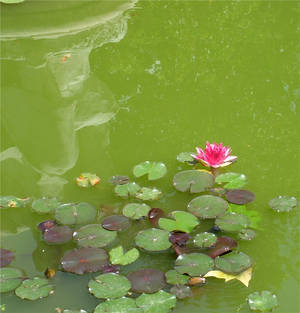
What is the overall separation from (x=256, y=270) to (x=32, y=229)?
0.82 m

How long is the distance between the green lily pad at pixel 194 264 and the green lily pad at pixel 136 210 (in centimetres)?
26

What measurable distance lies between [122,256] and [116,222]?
16cm

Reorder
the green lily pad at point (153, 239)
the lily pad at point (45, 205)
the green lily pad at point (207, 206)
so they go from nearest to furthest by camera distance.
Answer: the green lily pad at point (153, 239), the green lily pad at point (207, 206), the lily pad at point (45, 205)

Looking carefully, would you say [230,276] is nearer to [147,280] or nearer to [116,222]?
[147,280]

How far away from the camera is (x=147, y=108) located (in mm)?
2414

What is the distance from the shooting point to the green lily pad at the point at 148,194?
181cm

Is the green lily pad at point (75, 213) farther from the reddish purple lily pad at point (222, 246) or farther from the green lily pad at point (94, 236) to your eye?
the reddish purple lily pad at point (222, 246)

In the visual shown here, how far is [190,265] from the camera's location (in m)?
1.49

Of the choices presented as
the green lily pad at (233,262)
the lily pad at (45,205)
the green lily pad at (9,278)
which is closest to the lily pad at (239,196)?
the green lily pad at (233,262)

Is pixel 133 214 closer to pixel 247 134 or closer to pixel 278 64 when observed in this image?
pixel 247 134

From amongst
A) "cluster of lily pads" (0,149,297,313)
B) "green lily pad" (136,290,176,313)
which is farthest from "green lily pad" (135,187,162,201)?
"green lily pad" (136,290,176,313)

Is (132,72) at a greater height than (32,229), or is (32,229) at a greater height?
(132,72)

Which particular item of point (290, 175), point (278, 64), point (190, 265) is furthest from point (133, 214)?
point (278, 64)

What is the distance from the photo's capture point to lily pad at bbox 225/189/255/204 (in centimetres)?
177
